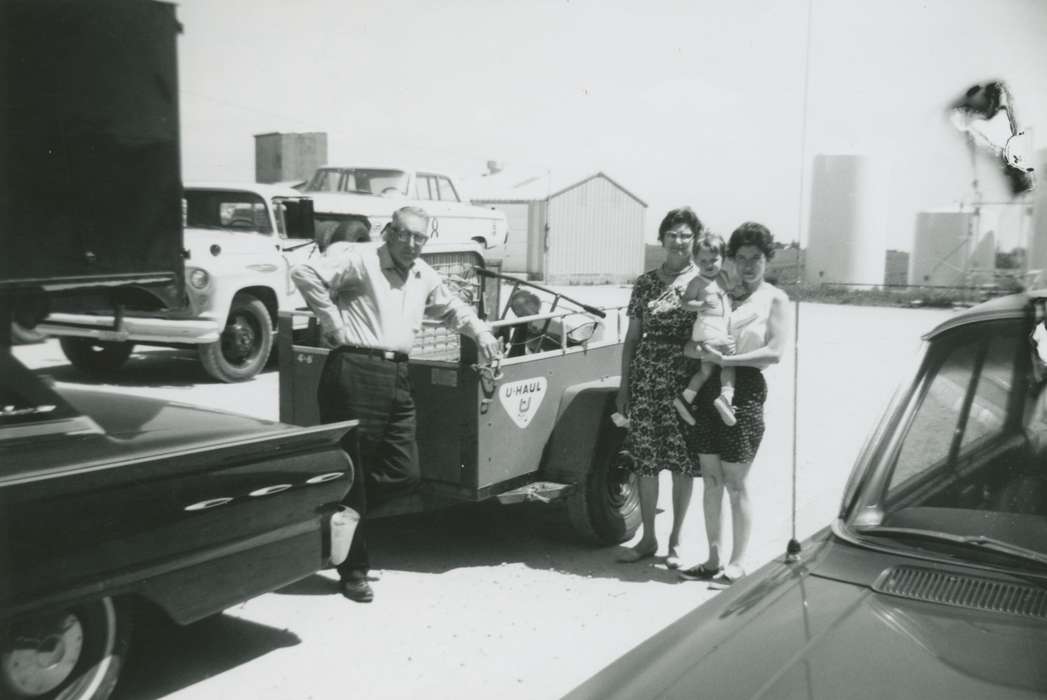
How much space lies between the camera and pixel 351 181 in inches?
650

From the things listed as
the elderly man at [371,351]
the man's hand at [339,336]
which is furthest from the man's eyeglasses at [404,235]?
the man's hand at [339,336]

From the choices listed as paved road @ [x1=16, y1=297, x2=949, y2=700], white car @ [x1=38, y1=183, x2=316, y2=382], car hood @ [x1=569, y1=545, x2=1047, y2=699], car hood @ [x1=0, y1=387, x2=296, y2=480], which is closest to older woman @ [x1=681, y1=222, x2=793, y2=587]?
paved road @ [x1=16, y1=297, x2=949, y2=700]

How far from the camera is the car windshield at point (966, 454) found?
2.33 m

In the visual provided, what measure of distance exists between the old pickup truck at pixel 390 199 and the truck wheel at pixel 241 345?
334 cm

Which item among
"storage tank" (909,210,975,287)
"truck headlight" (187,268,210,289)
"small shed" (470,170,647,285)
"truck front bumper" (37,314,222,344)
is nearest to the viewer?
"truck front bumper" (37,314,222,344)

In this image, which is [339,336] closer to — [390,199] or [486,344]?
[486,344]

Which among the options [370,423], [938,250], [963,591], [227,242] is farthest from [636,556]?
[938,250]

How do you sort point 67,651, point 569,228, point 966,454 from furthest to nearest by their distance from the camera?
1. point 569,228
2. point 67,651
3. point 966,454

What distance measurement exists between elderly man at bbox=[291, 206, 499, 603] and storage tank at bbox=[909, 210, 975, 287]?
13.6 m

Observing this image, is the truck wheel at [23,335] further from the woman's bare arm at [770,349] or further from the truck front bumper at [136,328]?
the woman's bare arm at [770,349]

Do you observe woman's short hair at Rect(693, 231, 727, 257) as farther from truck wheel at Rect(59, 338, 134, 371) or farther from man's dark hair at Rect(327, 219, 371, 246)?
man's dark hair at Rect(327, 219, 371, 246)

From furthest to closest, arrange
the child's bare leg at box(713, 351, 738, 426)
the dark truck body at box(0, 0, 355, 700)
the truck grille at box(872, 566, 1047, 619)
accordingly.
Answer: the child's bare leg at box(713, 351, 738, 426) → the dark truck body at box(0, 0, 355, 700) → the truck grille at box(872, 566, 1047, 619)

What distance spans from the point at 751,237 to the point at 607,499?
167 centimetres

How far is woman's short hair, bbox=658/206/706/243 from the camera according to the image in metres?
4.65
